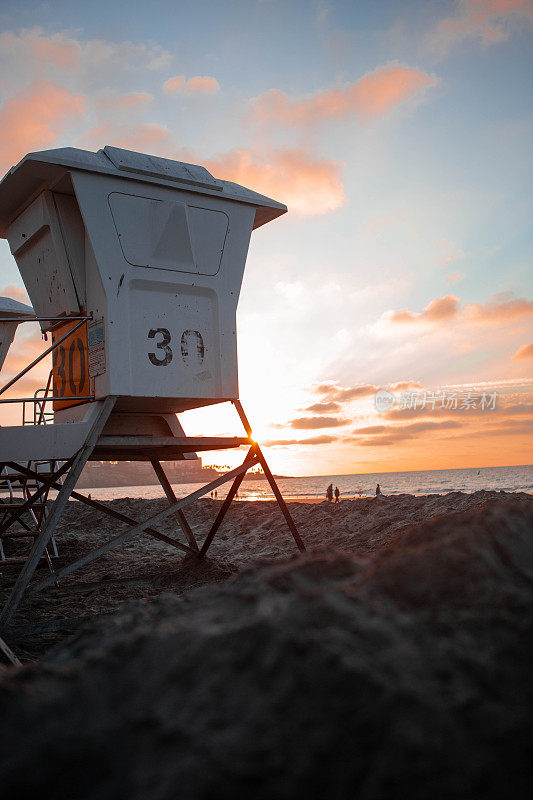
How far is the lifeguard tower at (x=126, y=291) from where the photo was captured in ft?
19.3

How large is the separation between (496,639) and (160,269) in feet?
18.8

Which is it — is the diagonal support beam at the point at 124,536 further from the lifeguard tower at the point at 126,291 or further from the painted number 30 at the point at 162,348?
the painted number 30 at the point at 162,348

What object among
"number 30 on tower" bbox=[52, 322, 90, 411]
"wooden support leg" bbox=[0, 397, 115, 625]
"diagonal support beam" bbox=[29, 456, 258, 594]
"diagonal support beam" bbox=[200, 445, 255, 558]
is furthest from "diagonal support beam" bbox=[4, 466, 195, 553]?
"wooden support leg" bbox=[0, 397, 115, 625]

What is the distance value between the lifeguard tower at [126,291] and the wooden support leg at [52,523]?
0.07 feet

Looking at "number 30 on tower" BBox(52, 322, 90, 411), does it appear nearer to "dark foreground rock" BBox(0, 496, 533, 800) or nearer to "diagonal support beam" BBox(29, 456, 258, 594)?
"diagonal support beam" BBox(29, 456, 258, 594)

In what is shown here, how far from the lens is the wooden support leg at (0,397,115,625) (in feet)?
16.3

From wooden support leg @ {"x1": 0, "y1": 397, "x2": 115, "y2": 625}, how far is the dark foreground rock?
4.32 meters

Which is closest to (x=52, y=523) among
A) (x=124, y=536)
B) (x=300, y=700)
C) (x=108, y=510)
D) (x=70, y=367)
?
(x=124, y=536)

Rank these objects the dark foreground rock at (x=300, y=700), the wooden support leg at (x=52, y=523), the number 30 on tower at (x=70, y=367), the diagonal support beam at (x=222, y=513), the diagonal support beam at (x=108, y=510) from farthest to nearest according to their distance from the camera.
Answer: the diagonal support beam at (x=108, y=510) → the diagonal support beam at (x=222, y=513) → the number 30 on tower at (x=70, y=367) → the wooden support leg at (x=52, y=523) → the dark foreground rock at (x=300, y=700)

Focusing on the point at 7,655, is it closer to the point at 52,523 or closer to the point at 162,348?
the point at 52,523

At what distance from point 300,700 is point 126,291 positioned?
5.58 m

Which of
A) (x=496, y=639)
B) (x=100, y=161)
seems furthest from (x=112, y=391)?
(x=496, y=639)

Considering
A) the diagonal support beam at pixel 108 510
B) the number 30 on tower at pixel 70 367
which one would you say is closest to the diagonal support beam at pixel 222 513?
the diagonal support beam at pixel 108 510

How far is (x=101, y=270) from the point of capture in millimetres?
5906
